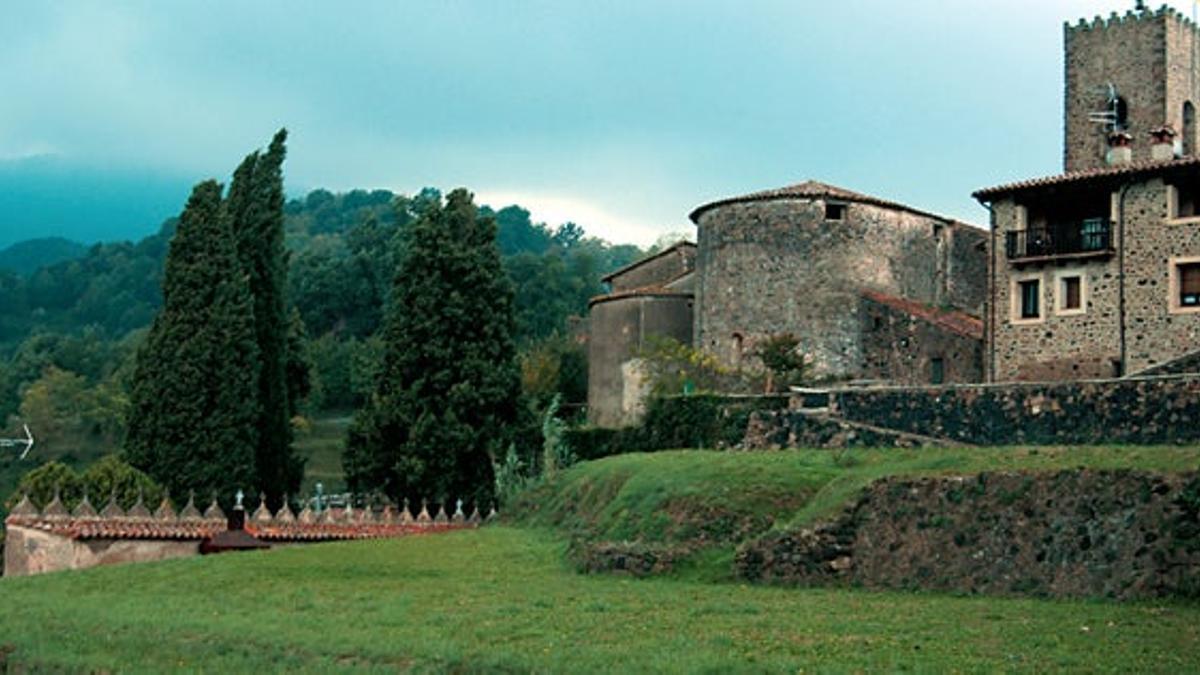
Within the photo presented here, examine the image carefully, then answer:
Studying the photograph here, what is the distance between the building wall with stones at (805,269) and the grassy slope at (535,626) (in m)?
22.7

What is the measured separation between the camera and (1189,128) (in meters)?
53.8

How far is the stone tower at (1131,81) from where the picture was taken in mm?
52688

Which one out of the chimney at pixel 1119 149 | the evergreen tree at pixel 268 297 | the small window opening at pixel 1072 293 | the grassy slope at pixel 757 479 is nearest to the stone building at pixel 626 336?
the evergreen tree at pixel 268 297

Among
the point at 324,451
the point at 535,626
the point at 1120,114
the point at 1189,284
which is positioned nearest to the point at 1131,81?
the point at 1120,114

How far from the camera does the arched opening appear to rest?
5366 cm

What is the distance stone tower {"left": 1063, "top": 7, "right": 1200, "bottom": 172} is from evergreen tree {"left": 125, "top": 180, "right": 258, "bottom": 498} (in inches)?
1033

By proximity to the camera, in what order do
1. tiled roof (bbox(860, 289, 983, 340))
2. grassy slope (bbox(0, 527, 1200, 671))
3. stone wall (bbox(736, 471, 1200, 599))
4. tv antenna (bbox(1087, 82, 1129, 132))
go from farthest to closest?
tv antenna (bbox(1087, 82, 1129, 132)) < tiled roof (bbox(860, 289, 983, 340)) < stone wall (bbox(736, 471, 1200, 599)) < grassy slope (bbox(0, 527, 1200, 671))

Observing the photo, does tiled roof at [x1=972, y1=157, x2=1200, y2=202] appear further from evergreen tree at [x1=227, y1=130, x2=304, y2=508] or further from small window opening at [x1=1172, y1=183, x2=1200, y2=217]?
evergreen tree at [x1=227, y1=130, x2=304, y2=508]

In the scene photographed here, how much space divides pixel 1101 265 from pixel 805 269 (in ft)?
33.9

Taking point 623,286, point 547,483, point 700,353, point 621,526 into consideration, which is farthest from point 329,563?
point 623,286

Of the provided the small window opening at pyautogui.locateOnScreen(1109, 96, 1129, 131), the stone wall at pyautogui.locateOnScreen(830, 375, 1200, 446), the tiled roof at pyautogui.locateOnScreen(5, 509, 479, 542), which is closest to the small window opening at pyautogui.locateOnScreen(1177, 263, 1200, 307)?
the stone wall at pyautogui.locateOnScreen(830, 375, 1200, 446)

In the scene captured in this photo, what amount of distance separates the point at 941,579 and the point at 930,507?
1.49m

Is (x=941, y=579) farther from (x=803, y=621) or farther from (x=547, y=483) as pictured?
(x=547, y=483)

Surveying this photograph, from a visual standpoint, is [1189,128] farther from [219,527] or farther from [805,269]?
[219,527]
